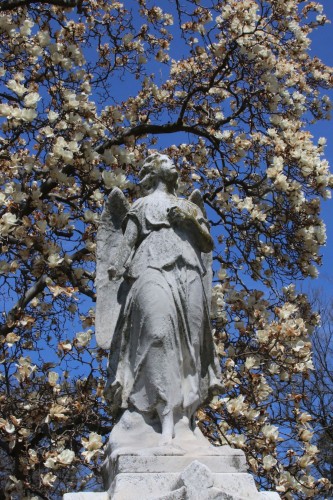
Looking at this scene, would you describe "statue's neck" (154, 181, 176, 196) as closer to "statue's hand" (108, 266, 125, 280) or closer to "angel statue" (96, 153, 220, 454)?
"angel statue" (96, 153, 220, 454)

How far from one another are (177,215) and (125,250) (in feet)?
1.40

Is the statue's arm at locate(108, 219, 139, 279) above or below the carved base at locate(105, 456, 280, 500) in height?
above

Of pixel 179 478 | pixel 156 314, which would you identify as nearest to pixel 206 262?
pixel 156 314

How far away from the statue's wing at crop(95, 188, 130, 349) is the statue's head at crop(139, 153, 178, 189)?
0.25 metres

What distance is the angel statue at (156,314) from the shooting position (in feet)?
13.7

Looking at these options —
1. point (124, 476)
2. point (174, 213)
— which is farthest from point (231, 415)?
point (124, 476)

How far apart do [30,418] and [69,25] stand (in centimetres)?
499

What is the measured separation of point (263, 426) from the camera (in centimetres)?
693

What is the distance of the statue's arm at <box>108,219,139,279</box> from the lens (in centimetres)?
477

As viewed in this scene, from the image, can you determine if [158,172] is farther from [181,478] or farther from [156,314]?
[181,478]

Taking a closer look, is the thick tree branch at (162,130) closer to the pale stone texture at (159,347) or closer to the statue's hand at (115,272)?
the pale stone texture at (159,347)

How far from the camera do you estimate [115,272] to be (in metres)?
4.84

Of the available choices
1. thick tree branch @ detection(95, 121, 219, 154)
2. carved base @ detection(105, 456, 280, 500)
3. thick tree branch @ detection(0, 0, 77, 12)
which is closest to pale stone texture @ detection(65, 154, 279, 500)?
carved base @ detection(105, 456, 280, 500)

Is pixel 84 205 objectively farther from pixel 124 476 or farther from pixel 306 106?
pixel 124 476
